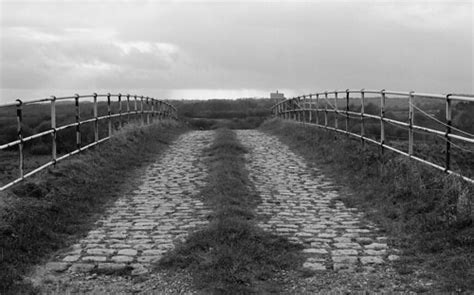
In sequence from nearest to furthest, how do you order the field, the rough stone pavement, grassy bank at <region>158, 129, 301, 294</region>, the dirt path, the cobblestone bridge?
grassy bank at <region>158, 129, 301, 294</region>
the dirt path
the cobblestone bridge
the field
the rough stone pavement

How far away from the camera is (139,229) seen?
7.18 metres

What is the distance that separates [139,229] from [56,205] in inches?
55.4

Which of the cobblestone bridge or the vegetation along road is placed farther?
the cobblestone bridge

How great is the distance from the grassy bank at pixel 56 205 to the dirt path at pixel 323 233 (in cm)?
248

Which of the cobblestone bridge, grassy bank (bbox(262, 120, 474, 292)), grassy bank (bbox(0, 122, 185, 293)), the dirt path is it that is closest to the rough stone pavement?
the cobblestone bridge

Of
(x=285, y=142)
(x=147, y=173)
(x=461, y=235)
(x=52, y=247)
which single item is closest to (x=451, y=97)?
(x=461, y=235)

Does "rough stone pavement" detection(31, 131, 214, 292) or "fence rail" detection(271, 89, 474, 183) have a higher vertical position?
"fence rail" detection(271, 89, 474, 183)

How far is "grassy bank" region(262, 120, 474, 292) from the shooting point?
5457 mm

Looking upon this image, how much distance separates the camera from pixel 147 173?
11.6 meters

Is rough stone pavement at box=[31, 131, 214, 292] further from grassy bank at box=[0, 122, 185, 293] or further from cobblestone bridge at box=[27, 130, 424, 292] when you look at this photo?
grassy bank at box=[0, 122, 185, 293]

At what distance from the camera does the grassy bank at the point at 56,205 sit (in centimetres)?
588

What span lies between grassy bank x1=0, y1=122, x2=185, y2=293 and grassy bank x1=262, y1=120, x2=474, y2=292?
12.4 feet

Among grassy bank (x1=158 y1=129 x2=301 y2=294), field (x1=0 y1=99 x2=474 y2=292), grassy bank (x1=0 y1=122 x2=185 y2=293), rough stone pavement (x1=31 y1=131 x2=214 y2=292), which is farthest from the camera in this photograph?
grassy bank (x1=0 y1=122 x2=185 y2=293)

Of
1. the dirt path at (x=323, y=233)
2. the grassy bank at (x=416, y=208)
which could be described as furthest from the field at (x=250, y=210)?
the dirt path at (x=323, y=233)
